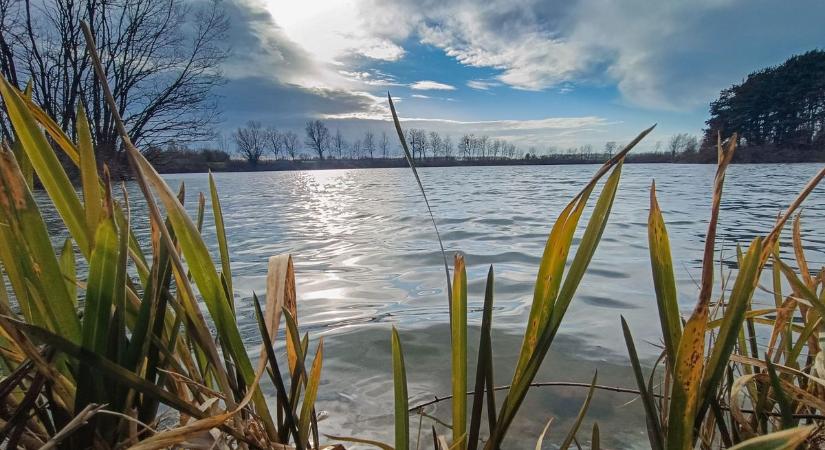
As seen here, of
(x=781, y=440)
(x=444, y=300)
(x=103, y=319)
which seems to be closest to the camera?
(x=781, y=440)

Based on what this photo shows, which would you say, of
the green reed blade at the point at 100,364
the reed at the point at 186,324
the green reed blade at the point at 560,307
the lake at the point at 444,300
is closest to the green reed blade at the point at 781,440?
the reed at the point at 186,324

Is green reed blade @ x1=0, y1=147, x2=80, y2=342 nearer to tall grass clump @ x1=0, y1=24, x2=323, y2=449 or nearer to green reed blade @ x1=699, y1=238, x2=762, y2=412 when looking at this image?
tall grass clump @ x1=0, y1=24, x2=323, y2=449

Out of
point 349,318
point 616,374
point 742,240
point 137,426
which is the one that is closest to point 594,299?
point 616,374

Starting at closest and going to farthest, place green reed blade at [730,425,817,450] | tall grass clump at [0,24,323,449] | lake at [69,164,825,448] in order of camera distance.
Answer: green reed blade at [730,425,817,450], tall grass clump at [0,24,323,449], lake at [69,164,825,448]

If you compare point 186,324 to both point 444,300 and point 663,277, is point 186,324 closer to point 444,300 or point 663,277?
point 663,277

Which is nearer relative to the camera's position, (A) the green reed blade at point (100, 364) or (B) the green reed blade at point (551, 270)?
(A) the green reed blade at point (100, 364)

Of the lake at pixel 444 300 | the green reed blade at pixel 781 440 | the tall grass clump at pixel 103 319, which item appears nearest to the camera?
the green reed blade at pixel 781 440

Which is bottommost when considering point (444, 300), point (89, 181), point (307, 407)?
point (444, 300)

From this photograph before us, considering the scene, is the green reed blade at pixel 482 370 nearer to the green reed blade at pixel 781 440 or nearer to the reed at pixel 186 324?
the reed at pixel 186 324

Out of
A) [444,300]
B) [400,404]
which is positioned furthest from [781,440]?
[444,300]

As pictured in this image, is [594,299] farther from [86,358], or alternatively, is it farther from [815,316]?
[86,358]

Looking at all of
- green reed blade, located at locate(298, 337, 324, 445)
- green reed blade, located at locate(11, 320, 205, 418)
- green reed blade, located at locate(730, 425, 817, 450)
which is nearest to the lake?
green reed blade, located at locate(730, 425, 817, 450)

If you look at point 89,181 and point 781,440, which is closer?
point 781,440

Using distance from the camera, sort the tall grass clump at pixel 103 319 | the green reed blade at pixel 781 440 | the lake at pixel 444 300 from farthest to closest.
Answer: the lake at pixel 444 300 → the tall grass clump at pixel 103 319 → the green reed blade at pixel 781 440
